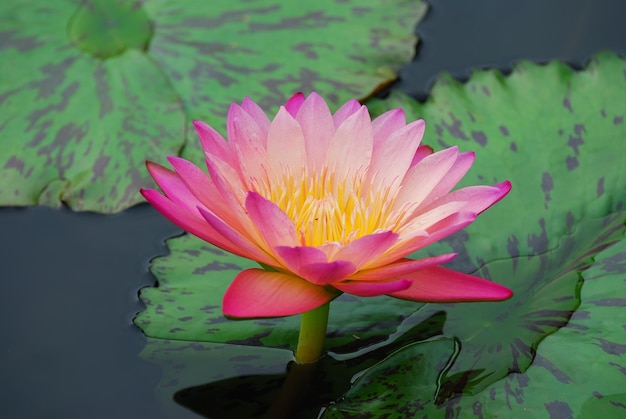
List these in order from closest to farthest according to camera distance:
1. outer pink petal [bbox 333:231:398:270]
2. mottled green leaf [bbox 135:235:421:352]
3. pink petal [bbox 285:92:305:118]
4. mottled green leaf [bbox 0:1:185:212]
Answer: outer pink petal [bbox 333:231:398:270] → pink petal [bbox 285:92:305:118] → mottled green leaf [bbox 135:235:421:352] → mottled green leaf [bbox 0:1:185:212]

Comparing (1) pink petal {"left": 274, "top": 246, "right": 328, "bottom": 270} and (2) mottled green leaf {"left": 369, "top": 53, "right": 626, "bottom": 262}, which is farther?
(2) mottled green leaf {"left": 369, "top": 53, "right": 626, "bottom": 262}

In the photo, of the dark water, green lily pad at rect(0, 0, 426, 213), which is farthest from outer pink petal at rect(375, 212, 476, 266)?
green lily pad at rect(0, 0, 426, 213)

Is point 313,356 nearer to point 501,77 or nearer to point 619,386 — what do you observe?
point 619,386

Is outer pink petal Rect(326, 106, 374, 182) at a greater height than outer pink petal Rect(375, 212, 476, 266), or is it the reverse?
outer pink petal Rect(326, 106, 374, 182)

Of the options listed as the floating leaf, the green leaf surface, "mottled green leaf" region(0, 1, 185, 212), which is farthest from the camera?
the floating leaf

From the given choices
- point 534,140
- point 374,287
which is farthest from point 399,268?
point 534,140

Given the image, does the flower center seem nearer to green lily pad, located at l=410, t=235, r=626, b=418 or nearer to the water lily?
the water lily

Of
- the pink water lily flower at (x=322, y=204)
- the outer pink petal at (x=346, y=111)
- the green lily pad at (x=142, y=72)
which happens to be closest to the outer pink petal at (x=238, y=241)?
the pink water lily flower at (x=322, y=204)
